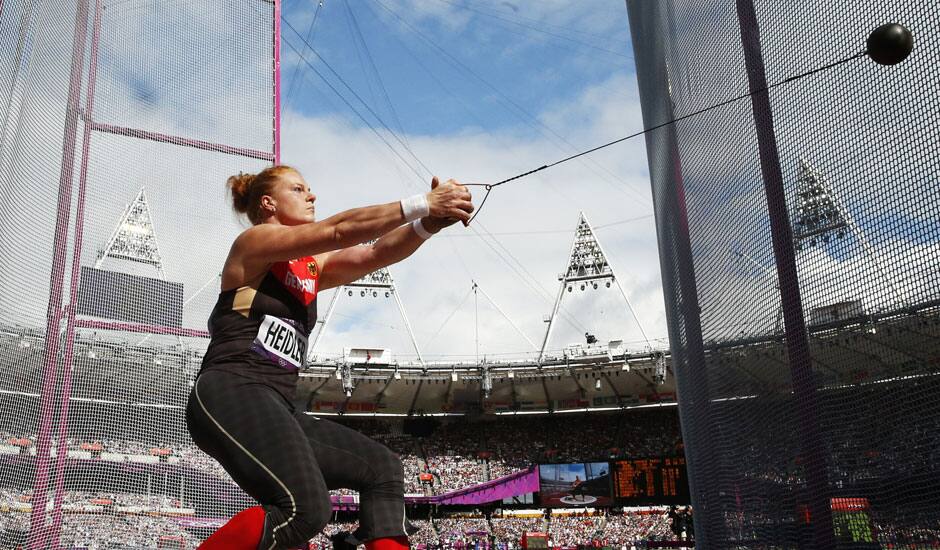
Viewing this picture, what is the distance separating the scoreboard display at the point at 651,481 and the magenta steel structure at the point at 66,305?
2254cm

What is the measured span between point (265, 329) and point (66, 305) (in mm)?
3767

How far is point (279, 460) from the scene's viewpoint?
2.11 metres

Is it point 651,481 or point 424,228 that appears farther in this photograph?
point 651,481

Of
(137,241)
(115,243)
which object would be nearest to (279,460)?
(137,241)

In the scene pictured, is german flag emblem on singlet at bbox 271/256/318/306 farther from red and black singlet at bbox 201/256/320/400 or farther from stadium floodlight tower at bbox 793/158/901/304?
stadium floodlight tower at bbox 793/158/901/304

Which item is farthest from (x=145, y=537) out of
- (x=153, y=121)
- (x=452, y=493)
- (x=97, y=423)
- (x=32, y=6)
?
(x=452, y=493)

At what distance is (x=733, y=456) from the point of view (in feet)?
13.1

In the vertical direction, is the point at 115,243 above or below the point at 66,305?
above

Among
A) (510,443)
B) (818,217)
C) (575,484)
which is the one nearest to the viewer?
(818,217)

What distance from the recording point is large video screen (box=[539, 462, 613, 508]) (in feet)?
89.9

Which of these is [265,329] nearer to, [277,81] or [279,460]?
[279,460]

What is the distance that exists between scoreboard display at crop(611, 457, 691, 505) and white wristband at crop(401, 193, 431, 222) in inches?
993

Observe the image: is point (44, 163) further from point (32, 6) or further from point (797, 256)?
point (797, 256)

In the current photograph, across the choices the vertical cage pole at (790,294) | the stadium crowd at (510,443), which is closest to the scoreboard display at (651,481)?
the stadium crowd at (510,443)
